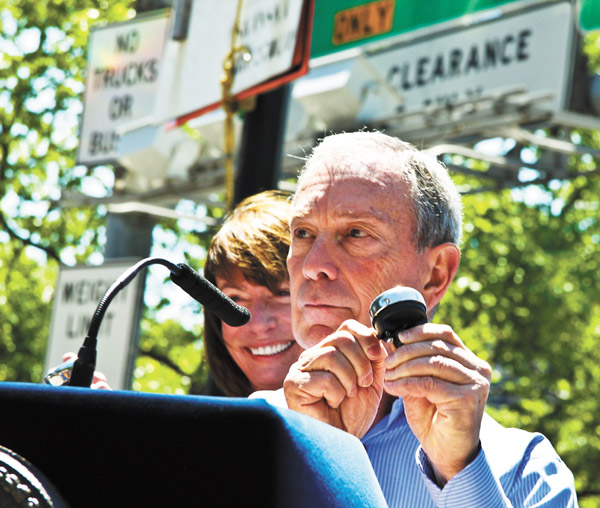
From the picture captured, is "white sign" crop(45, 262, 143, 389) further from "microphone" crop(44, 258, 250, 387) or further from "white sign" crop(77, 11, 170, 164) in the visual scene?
"microphone" crop(44, 258, 250, 387)

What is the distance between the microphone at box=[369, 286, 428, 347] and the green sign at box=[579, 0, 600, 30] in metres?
3.27

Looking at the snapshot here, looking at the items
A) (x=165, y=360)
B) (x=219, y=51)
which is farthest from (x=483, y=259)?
(x=219, y=51)

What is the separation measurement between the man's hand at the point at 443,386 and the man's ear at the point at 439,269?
0.67 metres

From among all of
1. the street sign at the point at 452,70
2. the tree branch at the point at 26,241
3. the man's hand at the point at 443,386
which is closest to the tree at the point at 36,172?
the tree branch at the point at 26,241

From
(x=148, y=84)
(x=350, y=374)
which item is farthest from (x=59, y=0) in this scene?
(x=350, y=374)

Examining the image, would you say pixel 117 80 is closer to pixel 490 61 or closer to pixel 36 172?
pixel 490 61

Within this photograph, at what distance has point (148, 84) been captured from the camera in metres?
5.29

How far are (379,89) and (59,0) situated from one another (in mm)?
7592

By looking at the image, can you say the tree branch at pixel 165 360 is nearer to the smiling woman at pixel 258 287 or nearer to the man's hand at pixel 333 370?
the smiling woman at pixel 258 287

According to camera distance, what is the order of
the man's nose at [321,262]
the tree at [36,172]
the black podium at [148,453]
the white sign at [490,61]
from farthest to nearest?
the tree at [36,172] → the white sign at [490,61] → the man's nose at [321,262] → the black podium at [148,453]

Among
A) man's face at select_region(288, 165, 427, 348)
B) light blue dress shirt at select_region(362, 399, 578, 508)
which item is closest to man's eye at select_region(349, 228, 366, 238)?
man's face at select_region(288, 165, 427, 348)

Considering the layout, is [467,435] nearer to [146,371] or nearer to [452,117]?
[452,117]

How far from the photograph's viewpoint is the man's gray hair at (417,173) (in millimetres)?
2455

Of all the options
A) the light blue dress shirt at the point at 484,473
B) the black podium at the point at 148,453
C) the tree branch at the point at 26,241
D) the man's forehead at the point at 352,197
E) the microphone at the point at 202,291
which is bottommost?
the light blue dress shirt at the point at 484,473
